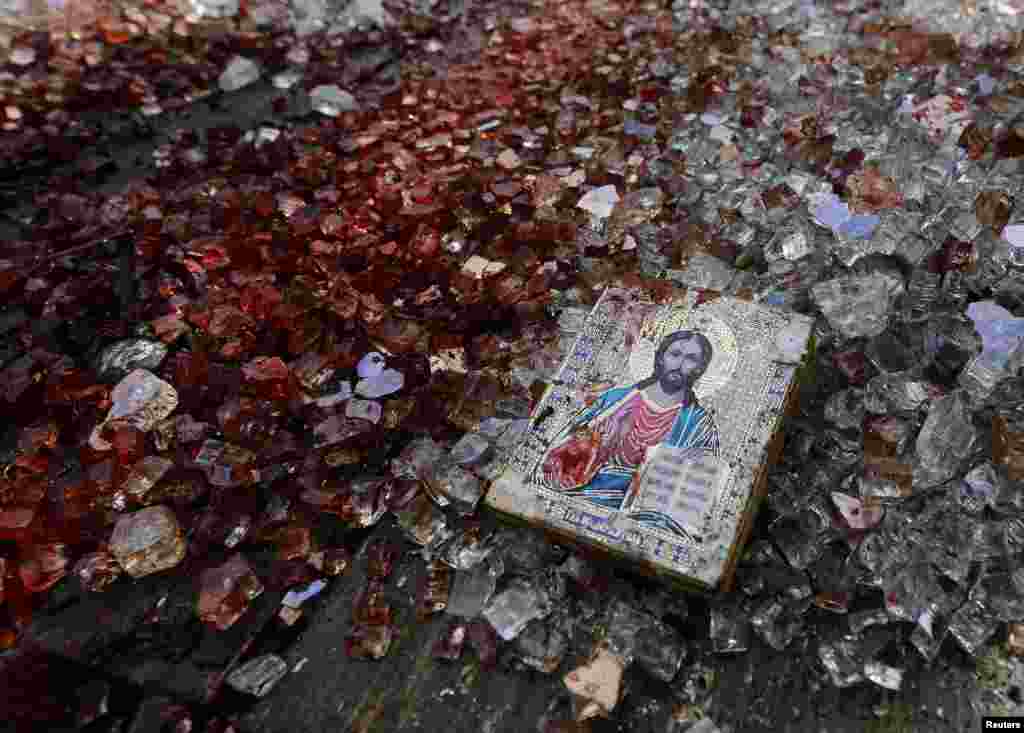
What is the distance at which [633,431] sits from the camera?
5.78 feet

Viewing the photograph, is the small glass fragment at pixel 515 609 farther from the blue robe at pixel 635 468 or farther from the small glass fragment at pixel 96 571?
the small glass fragment at pixel 96 571

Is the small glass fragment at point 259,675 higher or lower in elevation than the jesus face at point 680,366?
lower

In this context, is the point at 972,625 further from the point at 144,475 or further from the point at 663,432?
the point at 144,475

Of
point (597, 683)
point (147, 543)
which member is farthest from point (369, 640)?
point (147, 543)

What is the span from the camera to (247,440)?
6.61 feet

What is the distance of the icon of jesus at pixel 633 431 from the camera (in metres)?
1.69

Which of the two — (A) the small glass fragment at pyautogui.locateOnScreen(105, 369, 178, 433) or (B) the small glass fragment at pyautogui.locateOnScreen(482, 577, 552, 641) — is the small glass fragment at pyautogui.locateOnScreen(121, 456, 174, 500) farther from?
(B) the small glass fragment at pyautogui.locateOnScreen(482, 577, 552, 641)

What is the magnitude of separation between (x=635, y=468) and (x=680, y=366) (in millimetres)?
318

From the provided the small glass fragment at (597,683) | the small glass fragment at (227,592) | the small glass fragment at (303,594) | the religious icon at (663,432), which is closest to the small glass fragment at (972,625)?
the religious icon at (663,432)

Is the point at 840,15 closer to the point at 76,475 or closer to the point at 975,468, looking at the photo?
the point at 975,468

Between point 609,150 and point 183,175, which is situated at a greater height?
point 609,150

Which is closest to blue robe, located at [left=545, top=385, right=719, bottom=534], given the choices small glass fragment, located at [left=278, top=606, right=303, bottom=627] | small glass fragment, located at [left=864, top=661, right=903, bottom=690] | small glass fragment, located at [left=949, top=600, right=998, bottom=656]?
small glass fragment, located at [left=864, top=661, right=903, bottom=690]

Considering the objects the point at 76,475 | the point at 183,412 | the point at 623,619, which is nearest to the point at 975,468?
the point at 623,619

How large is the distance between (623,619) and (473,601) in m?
0.35
